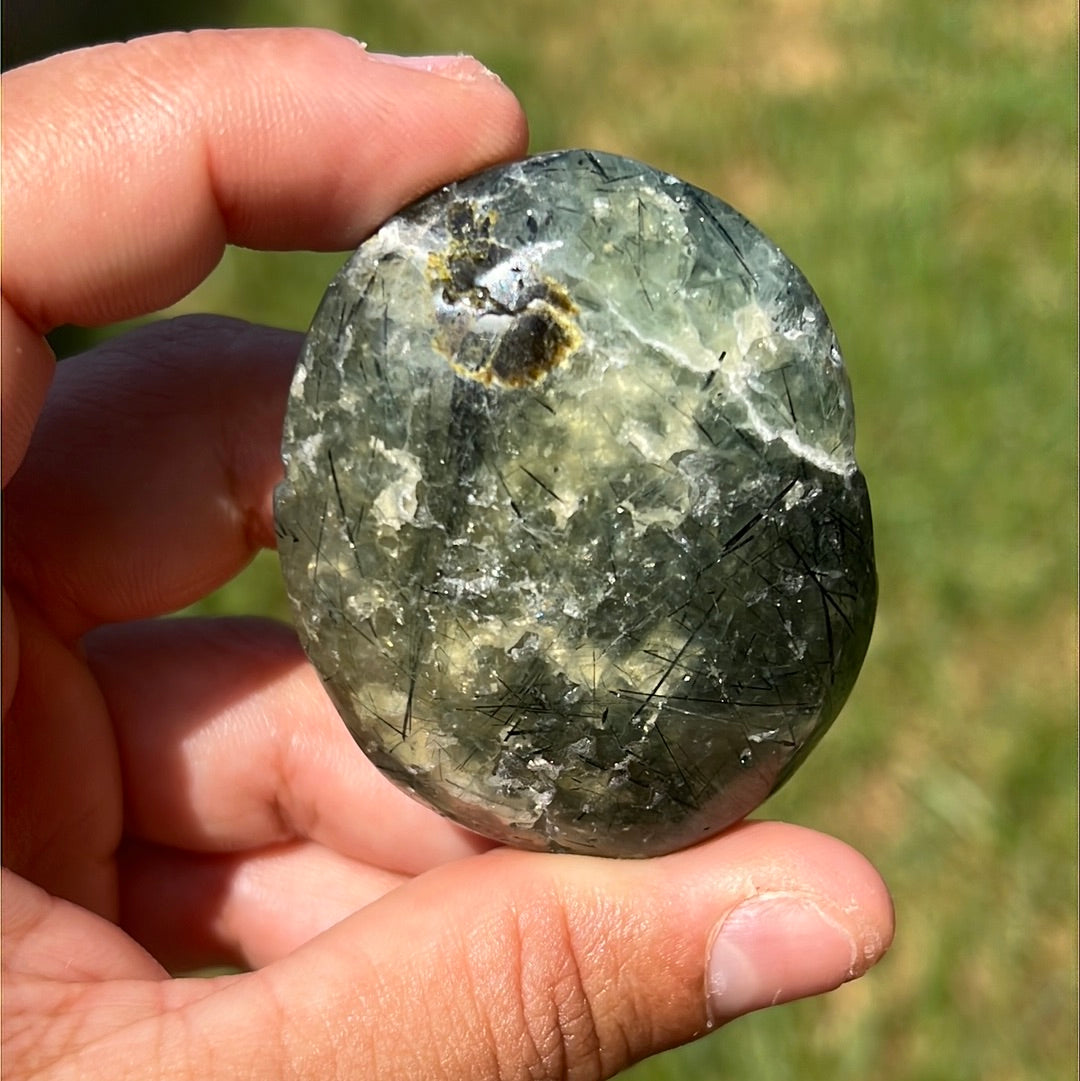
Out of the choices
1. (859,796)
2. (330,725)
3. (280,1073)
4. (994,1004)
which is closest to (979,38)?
(859,796)

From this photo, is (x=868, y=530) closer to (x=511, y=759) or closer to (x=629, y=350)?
(x=629, y=350)

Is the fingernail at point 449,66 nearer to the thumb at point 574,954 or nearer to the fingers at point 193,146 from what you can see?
the fingers at point 193,146

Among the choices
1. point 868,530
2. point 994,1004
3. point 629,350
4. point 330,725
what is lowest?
point 994,1004

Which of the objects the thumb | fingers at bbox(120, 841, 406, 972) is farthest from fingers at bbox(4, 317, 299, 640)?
the thumb

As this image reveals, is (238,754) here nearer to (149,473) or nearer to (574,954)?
(149,473)

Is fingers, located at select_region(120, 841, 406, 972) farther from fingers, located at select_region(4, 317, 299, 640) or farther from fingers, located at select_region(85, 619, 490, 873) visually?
fingers, located at select_region(4, 317, 299, 640)

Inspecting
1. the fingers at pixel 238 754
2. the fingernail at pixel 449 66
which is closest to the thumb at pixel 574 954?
the fingers at pixel 238 754

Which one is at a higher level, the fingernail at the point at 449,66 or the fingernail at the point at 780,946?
the fingernail at the point at 449,66

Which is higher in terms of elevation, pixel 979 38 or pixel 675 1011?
pixel 979 38
